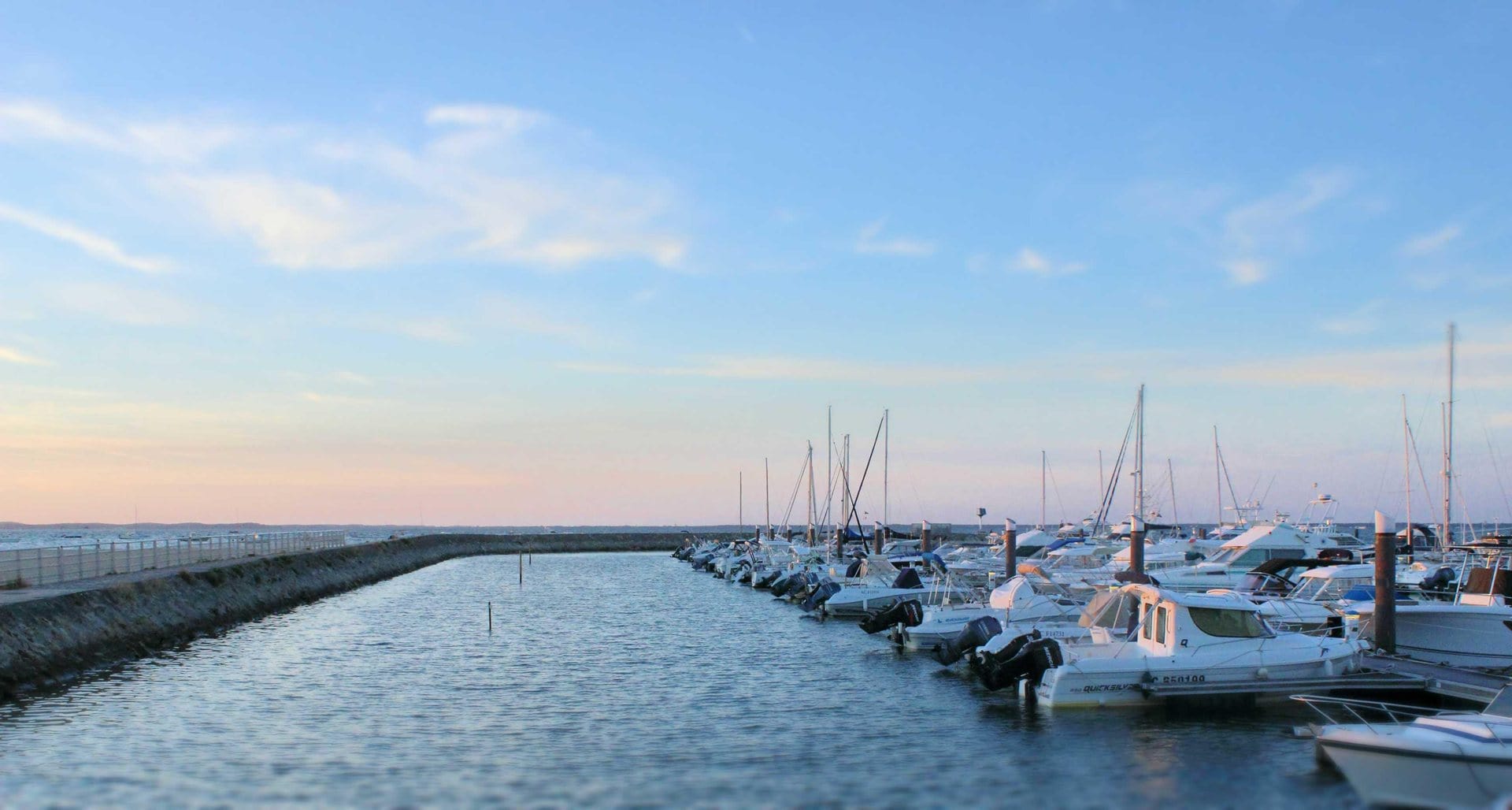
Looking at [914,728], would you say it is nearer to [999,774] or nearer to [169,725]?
[999,774]

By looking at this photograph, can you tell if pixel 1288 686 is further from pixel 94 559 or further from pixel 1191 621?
pixel 94 559

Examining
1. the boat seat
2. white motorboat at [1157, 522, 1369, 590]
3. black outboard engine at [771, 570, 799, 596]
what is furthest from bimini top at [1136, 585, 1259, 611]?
black outboard engine at [771, 570, 799, 596]

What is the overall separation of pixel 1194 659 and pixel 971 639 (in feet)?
20.6

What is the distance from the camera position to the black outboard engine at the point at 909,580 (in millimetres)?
45312

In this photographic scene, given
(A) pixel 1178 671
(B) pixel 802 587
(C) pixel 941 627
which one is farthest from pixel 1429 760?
(B) pixel 802 587

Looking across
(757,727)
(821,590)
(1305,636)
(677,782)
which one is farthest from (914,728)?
(821,590)

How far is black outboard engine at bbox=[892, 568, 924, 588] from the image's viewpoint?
45312mm

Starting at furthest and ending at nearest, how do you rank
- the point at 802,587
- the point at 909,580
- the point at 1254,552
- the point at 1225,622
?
the point at 802,587, the point at 1254,552, the point at 909,580, the point at 1225,622

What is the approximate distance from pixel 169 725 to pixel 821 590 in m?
28.7

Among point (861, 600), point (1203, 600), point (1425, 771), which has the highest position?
point (1203, 600)

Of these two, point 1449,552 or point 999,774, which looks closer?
point 999,774

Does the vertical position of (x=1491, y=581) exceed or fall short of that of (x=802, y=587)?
it exceeds it

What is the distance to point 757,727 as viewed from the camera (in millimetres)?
22422

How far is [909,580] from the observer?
4556 cm
